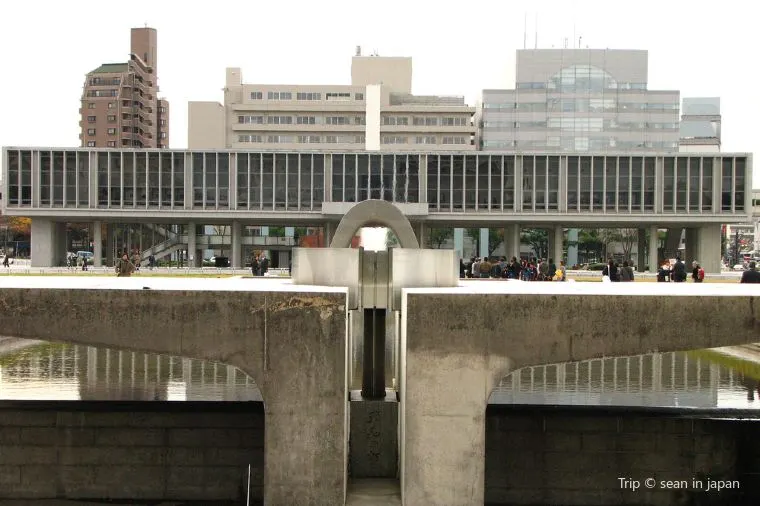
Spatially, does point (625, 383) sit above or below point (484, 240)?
below

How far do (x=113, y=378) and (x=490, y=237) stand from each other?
85.0m

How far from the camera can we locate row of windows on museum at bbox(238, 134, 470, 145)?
108938 mm

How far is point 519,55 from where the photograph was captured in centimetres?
10625

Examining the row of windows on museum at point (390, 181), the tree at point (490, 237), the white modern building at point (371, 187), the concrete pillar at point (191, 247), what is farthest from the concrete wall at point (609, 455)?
the tree at point (490, 237)

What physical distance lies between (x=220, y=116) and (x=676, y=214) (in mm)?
68990

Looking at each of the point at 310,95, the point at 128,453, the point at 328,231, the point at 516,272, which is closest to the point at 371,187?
the point at 328,231

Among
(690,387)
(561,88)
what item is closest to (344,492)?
(690,387)

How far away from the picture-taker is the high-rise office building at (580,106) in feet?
343

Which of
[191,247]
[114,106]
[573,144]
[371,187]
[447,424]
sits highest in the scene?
[114,106]

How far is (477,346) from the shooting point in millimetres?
10836

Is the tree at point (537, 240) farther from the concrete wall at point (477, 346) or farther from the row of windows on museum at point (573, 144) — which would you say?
the concrete wall at point (477, 346)

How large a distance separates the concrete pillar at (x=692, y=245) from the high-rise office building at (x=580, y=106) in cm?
2836

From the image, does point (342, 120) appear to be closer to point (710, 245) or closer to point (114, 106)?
point (114, 106)

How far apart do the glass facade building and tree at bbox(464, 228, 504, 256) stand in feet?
105
